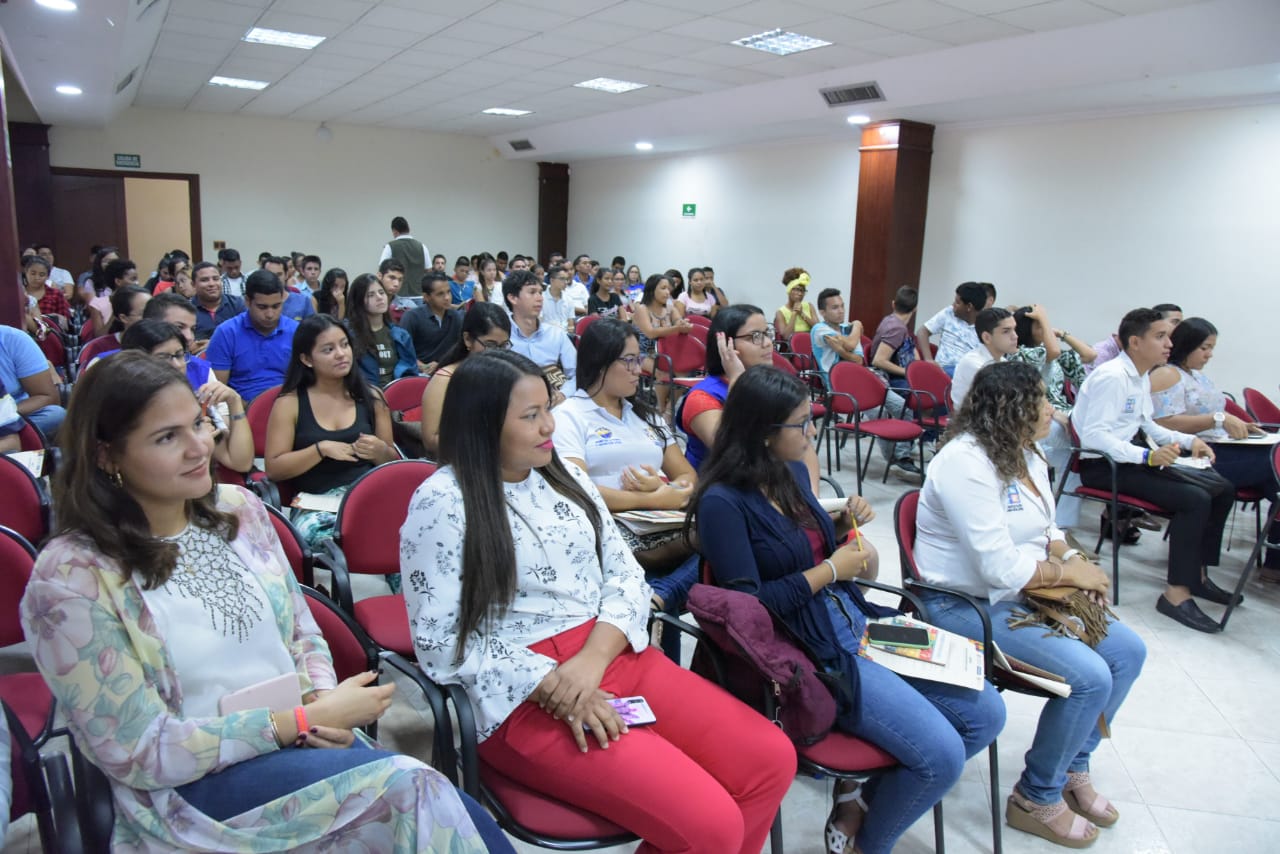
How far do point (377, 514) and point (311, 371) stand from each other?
82 centimetres

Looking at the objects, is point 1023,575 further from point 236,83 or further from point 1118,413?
point 236,83

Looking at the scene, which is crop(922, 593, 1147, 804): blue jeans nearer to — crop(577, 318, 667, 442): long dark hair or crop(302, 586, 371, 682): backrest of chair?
crop(577, 318, 667, 442): long dark hair

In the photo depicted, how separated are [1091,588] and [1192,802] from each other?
77 centimetres

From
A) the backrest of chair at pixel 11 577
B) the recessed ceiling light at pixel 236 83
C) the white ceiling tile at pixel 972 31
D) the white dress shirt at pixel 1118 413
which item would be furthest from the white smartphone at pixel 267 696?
the recessed ceiling light at pixel 236 83

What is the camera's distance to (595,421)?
277cm

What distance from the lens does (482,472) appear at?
1670mm

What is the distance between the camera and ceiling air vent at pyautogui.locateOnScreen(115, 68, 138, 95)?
26.8 feet

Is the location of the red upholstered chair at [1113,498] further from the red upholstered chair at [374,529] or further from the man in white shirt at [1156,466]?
the red upholstered chair at [374,529]

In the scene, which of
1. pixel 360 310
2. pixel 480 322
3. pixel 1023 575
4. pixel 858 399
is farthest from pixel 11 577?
pixel 858 399

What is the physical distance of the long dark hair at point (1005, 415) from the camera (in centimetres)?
233

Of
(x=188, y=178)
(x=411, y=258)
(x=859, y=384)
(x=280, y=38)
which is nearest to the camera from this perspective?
(x=859, y=384)

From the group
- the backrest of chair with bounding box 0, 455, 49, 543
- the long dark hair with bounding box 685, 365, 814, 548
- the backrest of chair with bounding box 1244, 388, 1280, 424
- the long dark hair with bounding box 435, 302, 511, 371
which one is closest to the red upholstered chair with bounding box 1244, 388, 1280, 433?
the backrest of chair with bounding box 1244, 388, 1280, 424

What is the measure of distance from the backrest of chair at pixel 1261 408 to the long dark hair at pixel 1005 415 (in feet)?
10.9

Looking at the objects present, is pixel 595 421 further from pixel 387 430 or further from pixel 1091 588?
pixel 1091 588
